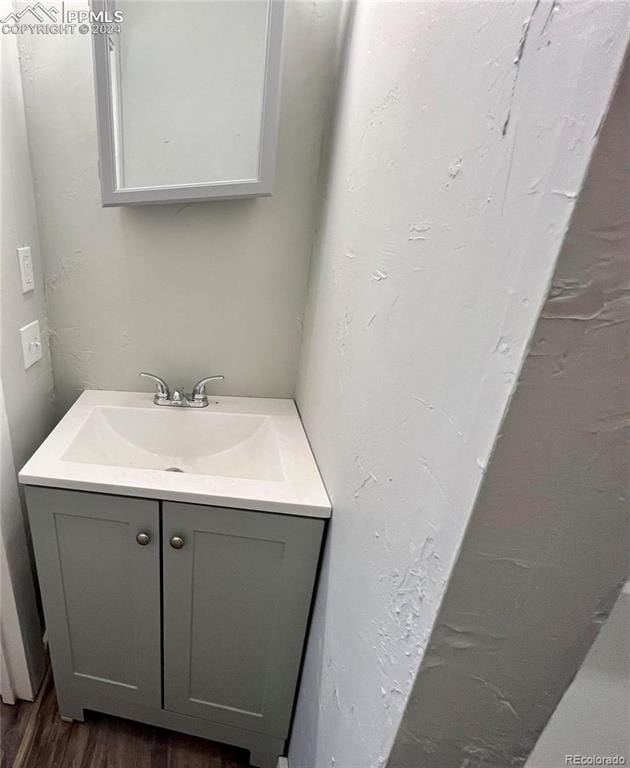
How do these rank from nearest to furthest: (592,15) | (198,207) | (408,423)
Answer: (592,15)
(408,423)
(198,207)

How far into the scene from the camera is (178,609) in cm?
97

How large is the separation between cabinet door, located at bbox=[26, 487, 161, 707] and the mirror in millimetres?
741

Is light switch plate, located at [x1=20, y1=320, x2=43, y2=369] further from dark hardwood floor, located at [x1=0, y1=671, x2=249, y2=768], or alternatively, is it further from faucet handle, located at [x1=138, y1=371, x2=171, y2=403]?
dark hardwood floor, located at [x1=0, y1=671, x2=249, y2=768]

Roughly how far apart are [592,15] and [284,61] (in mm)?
954

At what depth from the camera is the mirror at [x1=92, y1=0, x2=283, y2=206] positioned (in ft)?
3.08

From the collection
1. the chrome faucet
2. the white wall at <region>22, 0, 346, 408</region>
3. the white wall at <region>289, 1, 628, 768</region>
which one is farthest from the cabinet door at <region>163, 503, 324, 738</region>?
the white wall at <region>22, 0, 346, 408</region>

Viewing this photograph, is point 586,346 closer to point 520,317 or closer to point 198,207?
point 520,317

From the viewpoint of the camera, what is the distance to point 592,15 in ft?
0.82

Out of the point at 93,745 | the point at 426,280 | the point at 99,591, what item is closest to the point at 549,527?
the point at 426,280

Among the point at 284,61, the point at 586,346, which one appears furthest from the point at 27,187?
the point at 586,346

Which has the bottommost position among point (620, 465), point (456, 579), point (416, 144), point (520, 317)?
point (456, 579)

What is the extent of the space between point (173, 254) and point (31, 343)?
1.43ft

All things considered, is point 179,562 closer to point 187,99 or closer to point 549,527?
point 549,527

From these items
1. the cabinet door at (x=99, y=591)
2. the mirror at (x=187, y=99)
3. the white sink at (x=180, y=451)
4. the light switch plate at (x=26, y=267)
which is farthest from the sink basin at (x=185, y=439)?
the mirror at (x=187, y=99)
